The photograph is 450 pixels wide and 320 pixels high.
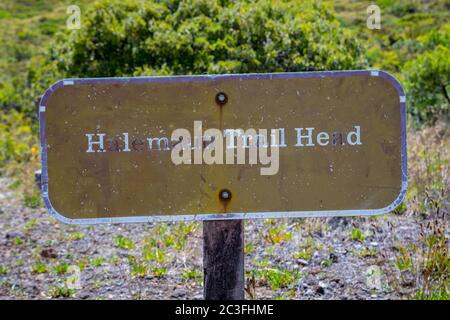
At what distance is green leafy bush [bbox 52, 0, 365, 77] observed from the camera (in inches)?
317

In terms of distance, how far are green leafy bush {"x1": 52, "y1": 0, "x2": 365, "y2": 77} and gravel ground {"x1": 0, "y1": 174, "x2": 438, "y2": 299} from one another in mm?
2818

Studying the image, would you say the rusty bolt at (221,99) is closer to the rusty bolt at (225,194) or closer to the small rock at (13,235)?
the rusty bolt at (225,194)

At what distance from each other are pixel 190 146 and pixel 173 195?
7.5 inches

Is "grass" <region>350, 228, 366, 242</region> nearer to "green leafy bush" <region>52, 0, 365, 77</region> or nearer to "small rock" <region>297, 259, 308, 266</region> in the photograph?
"small rock" <region>297, 259, 308, 266</region>

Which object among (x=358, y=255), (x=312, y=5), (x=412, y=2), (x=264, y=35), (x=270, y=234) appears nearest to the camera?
(x=358, y=255)

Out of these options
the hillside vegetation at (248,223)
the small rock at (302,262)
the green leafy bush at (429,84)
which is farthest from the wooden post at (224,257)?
the green leafy bush at (429,84)

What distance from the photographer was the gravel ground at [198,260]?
3982mm

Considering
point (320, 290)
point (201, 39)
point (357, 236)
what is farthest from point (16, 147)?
point (320, 290)

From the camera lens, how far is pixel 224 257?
2.57 m

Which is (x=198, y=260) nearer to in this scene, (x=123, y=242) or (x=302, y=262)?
(x=302, y=262)

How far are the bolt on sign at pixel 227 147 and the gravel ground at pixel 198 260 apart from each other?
104cm
